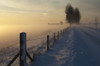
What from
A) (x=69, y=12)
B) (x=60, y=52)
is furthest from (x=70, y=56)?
(x=69, y=12)

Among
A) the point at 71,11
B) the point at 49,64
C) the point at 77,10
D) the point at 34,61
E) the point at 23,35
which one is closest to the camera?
the point at 23,35

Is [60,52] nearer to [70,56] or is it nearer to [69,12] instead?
[70,56]

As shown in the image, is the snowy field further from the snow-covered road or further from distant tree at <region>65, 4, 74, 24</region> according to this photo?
distant tree at <region>65, 4, 74, 24</region>

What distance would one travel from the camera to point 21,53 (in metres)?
3.56

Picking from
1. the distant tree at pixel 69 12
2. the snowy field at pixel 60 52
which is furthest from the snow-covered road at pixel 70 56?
the distant tree at pixel 69 12

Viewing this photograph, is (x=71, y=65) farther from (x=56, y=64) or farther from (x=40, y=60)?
(x=40, y=60)

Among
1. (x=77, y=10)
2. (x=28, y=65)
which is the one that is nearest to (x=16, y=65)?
(x=28, y=65)

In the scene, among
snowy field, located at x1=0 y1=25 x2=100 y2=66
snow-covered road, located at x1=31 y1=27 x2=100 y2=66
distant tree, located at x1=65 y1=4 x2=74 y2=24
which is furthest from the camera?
distant tree, located at x1=65 y1=4 x2=74 y2=24

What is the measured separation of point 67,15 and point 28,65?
178 feet

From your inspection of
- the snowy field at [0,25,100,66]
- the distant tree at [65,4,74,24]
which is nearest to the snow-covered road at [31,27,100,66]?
the snowy field at [0,25,100,66]

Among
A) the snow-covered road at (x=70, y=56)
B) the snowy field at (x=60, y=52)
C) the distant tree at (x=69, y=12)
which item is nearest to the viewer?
the snow-covered road at (x=70, y=56)

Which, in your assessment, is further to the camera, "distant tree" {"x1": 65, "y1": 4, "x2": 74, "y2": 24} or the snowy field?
"distant tree" {"x1": 65, "y1": 4, "x2": 74, "y2": 24}

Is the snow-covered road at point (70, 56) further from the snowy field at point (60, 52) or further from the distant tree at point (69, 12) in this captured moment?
the distant tree at point (69, 12)

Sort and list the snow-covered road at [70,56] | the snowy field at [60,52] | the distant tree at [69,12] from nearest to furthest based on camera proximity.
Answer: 1. the snow-covered road at [70,56]
2. the snowy field at [60,52]
3. the distant tree at [69,12]
